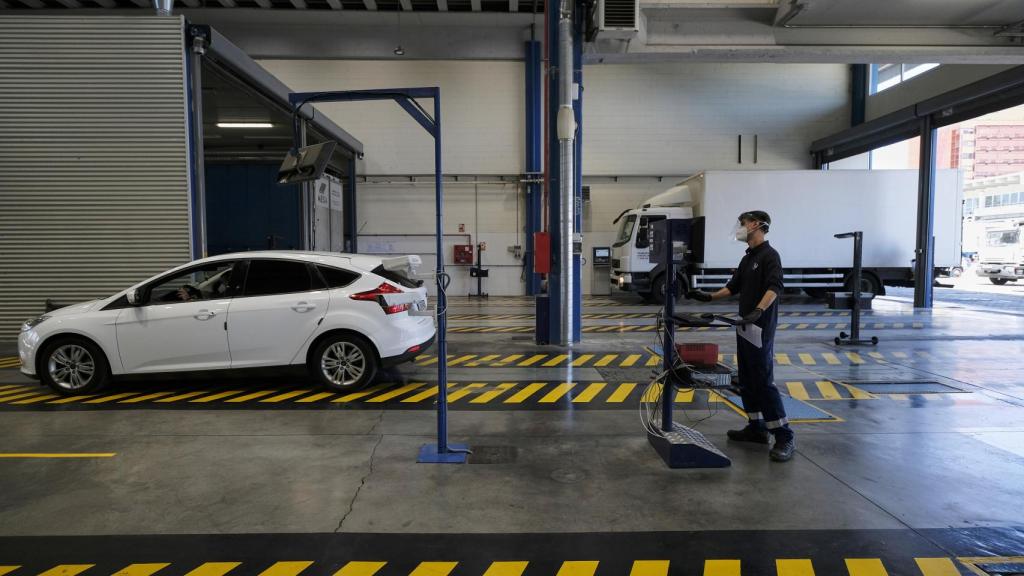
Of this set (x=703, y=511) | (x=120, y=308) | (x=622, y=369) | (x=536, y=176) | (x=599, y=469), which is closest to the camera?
(x=703, y=511)

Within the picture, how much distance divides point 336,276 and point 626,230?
1211 centimetres

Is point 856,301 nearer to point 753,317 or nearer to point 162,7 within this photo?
point 753,317

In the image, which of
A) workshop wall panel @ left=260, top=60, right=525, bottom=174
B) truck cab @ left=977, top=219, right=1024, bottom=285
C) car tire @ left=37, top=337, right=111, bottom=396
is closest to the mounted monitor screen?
car tire @ left=37, top=337, right=111, bottom=396

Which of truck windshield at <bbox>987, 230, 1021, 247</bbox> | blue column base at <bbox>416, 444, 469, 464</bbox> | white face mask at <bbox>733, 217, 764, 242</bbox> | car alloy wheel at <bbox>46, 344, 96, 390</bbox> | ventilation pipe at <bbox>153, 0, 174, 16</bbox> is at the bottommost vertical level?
blue column base at <bbox>416, 444, 469, 464</bbox>

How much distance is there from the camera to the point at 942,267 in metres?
15.9

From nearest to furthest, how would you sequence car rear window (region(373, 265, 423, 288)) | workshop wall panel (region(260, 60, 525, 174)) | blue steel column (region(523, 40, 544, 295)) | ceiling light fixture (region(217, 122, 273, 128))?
1. car rear window (region(373, 265, 423, 288))
2. ceiling light fixture (region(217, 122, 273, 128))
3. blue steel column (region(523, 40, 544, 295))
4. workshop wall panel (region(260, 60, 525, 174))

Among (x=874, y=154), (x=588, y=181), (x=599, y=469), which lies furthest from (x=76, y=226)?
(x=874, y=154)

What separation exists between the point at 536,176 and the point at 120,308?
1522 cm

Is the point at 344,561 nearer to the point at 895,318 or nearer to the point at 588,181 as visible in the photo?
the point at 895,318

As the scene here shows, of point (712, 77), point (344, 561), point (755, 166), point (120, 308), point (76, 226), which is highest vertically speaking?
point (712, 77)

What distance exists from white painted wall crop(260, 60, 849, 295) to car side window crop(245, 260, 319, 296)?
1399 centimetres

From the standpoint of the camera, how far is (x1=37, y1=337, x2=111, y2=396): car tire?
6191mm

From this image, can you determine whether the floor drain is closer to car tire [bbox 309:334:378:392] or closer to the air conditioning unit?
car tire [bbox 309:334:378:392]

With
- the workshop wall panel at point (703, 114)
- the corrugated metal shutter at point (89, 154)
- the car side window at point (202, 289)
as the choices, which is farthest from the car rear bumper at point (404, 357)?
the workshop wall panel at point (703, 114)
